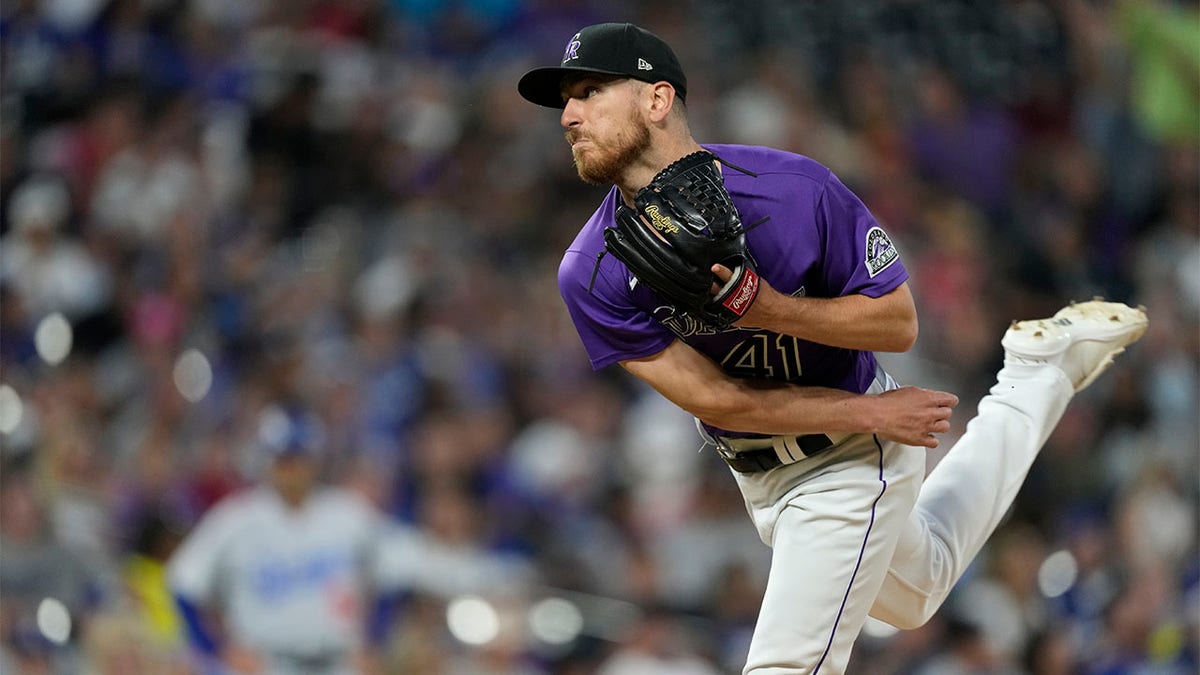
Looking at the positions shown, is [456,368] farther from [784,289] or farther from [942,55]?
[784,289]

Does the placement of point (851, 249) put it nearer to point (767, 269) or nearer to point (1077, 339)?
point (767, 269)

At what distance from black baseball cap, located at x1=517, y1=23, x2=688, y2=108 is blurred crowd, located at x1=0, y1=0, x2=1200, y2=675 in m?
3.84

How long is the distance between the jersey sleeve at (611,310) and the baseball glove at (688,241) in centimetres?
35

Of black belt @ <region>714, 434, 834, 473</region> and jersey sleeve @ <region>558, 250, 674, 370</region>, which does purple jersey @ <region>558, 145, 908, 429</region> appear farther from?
black belt @ <region>714, 434, 834, 473</region>

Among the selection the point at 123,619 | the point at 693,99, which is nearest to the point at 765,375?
the point at 123,619

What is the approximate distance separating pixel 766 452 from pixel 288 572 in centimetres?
356

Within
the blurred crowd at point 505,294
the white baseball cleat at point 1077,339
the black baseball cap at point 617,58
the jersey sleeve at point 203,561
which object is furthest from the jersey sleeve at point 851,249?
the jersey sleeve at point 203,561

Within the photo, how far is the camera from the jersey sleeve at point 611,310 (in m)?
4.13

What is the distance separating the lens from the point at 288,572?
7336mm

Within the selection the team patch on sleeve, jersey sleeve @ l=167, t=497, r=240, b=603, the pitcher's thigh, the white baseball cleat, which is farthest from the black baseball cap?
jersey sleeve @ l=167, t=497, r=240, b=603

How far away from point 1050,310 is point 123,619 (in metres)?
5.32

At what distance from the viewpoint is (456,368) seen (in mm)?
9180

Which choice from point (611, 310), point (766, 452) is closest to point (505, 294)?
point (766, 452)

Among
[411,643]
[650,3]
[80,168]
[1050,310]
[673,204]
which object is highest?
[673,204]
